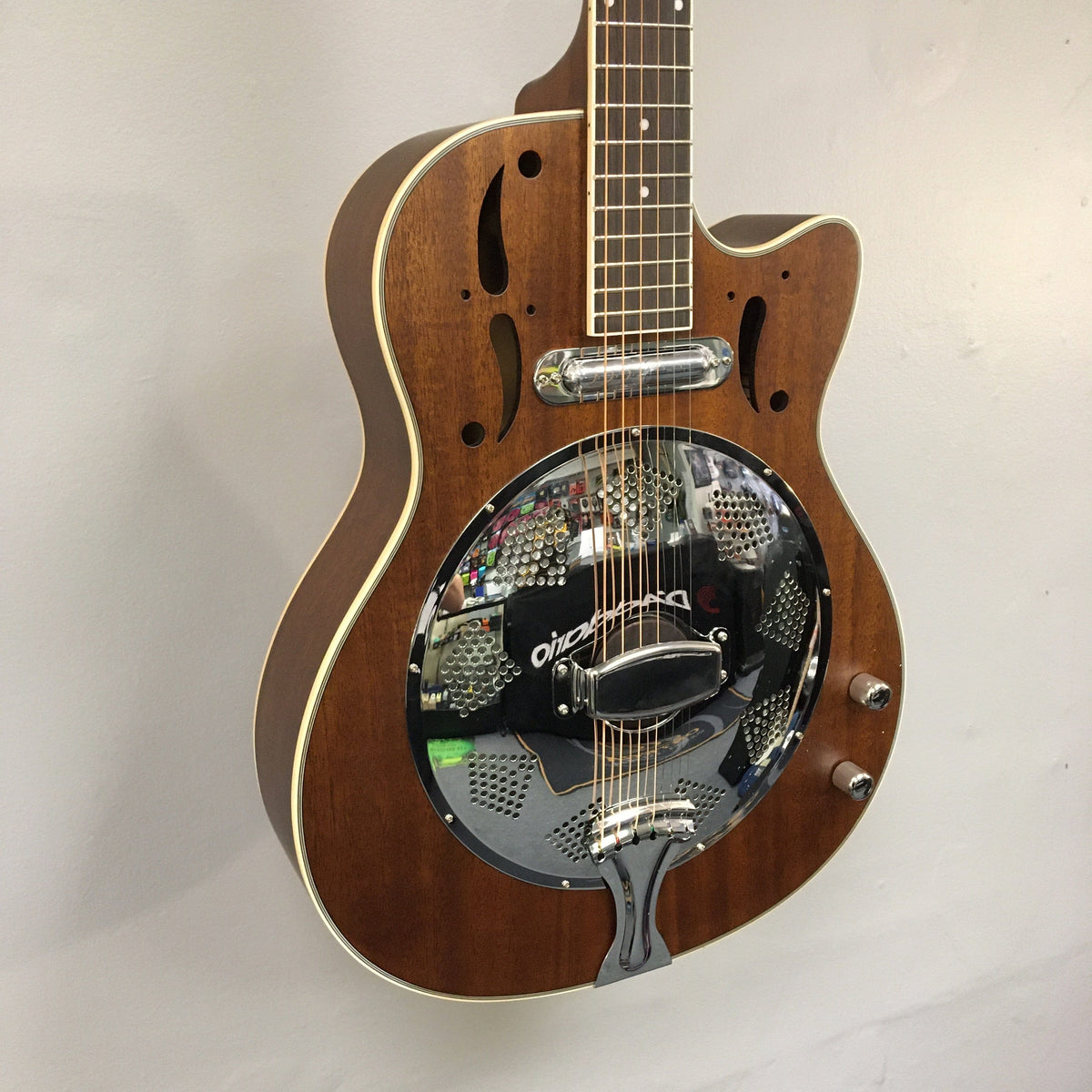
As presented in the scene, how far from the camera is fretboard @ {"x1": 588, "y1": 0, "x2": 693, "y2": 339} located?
0.66 m

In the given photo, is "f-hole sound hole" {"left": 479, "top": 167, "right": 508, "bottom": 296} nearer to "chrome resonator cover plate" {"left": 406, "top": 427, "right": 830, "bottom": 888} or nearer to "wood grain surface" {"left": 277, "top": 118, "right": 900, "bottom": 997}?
"wood grain surface" {"left": 277, "top": 118, "right": 900, "bottom": 997}

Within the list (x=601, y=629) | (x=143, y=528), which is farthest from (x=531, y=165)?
(x=143, y=528)

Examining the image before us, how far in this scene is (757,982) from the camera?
3.96 ft

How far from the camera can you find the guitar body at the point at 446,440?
64cm

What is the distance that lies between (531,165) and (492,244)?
6 cm

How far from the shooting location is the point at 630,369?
703 mm

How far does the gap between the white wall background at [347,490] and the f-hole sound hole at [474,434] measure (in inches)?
9.9

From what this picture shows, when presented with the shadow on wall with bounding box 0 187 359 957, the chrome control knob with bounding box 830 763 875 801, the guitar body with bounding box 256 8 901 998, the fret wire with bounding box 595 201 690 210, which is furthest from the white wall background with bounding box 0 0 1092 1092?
the chrome control knob with bounding box 830 763 875 801

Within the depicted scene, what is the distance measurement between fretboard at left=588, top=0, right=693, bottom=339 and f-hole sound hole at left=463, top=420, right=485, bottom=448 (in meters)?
0.10

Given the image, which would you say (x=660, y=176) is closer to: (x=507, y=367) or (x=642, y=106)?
(x=642, y=106)

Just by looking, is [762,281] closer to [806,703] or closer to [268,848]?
[806,703]

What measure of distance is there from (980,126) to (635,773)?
31.8 inches

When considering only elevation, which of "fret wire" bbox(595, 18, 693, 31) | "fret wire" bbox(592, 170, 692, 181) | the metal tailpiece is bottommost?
the metal tailpiece

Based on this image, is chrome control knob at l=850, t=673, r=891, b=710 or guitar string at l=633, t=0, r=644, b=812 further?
chrome control knob at l=850, t=673, r=891, b=710
